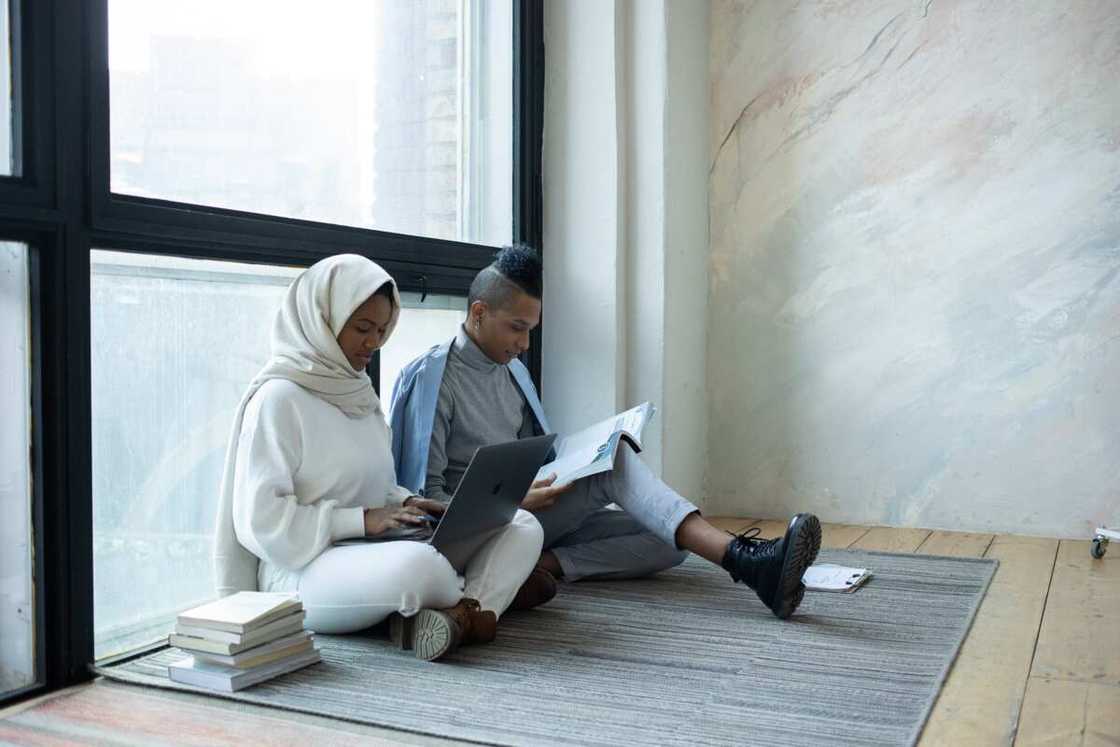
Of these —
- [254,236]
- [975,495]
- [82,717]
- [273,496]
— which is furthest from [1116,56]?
[82,717]

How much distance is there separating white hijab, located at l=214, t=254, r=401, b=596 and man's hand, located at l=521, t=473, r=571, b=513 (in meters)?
0.51

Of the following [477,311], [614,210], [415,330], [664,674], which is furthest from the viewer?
[614,210]

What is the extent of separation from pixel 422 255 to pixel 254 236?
0.70m

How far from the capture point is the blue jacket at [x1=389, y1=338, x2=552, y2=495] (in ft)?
9.04

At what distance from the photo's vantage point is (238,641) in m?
2.08

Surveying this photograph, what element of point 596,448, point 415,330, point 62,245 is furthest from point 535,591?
point 62,245

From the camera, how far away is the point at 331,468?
237cm

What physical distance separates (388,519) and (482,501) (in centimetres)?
19

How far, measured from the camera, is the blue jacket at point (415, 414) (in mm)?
2756

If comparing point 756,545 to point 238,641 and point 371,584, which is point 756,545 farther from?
point 238,641

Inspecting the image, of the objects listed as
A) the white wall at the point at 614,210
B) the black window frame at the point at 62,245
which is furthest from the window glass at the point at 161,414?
the white wall at the point at 614,210

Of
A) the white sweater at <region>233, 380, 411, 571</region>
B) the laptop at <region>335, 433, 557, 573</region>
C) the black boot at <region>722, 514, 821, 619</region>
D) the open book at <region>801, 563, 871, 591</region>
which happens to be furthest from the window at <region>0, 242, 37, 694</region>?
the open book at <region>801, 563, 871, 591</region>

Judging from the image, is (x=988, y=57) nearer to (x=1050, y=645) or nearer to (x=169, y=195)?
(x=1050, y=645)

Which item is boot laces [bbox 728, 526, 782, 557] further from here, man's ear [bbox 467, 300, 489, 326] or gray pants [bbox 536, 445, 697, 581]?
man's ear [bbox 467, 300, 489, 326]
